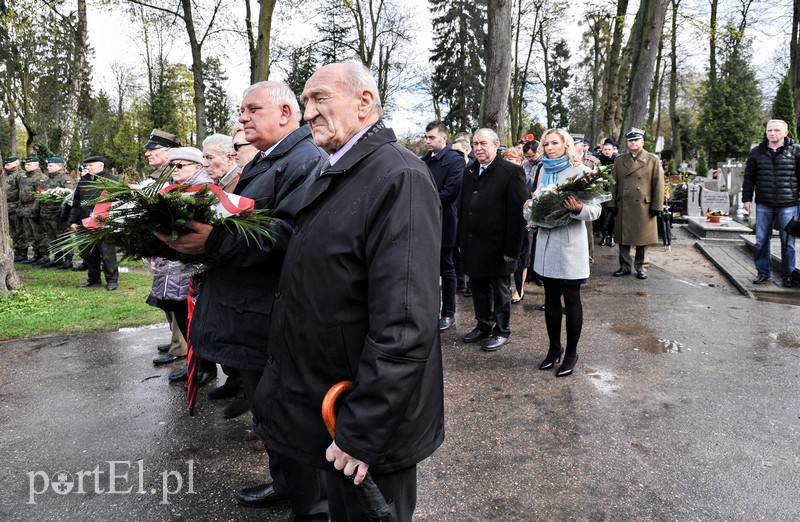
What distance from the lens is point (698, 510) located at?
2.87 meters

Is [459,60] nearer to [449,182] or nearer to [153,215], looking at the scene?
[449,182]

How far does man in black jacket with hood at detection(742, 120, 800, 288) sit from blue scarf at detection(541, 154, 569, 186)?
14.4ft

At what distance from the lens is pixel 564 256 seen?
4.60 meters

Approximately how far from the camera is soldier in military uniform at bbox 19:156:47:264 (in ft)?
37.3

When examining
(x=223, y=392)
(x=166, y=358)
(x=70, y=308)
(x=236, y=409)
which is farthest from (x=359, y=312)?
(x=70, y=308)

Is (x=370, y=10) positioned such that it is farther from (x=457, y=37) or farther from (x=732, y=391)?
(x=732, y=391)

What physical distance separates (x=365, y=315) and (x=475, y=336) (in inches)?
164

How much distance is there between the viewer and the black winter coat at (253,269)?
2.48 m

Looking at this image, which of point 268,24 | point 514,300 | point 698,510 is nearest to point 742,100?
point 268,24

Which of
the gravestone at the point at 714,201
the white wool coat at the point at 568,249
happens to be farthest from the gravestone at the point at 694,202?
the white wool coat at the point at 568,249

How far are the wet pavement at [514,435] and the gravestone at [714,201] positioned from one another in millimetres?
10195

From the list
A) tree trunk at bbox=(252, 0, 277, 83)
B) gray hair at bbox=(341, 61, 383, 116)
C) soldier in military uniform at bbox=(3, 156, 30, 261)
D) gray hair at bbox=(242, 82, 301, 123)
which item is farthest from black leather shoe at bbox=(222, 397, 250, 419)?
tree trunk at bbox=(252, 0, 277, 83)

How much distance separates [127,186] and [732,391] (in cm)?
450

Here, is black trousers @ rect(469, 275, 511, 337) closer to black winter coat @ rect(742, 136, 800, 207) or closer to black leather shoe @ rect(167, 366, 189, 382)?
black leather shoe @ rect(167, 366, 189, 382)
